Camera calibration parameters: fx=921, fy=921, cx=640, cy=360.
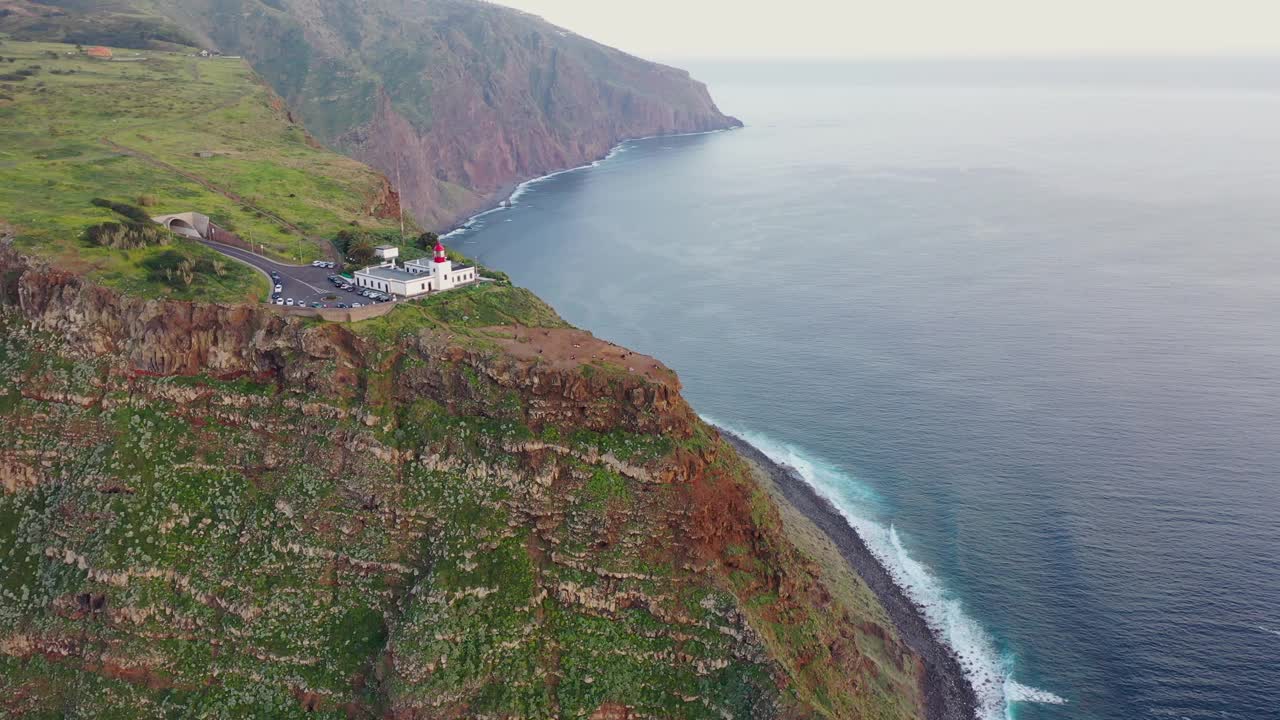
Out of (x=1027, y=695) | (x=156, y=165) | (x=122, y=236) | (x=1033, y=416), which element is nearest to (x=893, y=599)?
(x=1027, y=695)

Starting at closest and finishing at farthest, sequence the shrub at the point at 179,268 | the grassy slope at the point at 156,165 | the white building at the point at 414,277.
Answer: the shrub at the point at 179,268 → the white building at the point at 414,277 → the grassy slope at the point at 156,165

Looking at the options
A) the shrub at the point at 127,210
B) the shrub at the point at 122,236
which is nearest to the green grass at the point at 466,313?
the shrub at the point at 122,236

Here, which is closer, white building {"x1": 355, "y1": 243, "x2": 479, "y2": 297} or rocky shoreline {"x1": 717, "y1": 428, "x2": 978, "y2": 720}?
rocky shoreline {"x1": 717, "y1": 428, "x2": 978, "y2": 720}

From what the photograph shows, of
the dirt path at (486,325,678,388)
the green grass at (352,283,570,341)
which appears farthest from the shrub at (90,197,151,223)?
the dirt path at (486,325,678,388)

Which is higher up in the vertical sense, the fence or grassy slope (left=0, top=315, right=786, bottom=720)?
the fence

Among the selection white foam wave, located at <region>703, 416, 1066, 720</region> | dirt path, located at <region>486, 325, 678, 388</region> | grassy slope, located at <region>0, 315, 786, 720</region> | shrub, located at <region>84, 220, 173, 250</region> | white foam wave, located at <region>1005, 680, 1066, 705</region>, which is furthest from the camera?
shrub, located at <region>84, 220, 173, 250</region>

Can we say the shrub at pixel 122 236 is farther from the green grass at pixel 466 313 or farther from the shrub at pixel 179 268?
the green grass at pixel 466 313

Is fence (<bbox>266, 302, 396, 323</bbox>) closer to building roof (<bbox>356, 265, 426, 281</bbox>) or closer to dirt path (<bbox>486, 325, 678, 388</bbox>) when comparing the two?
building roof (<bbox>356, 265, 426, 281</bbox>)
